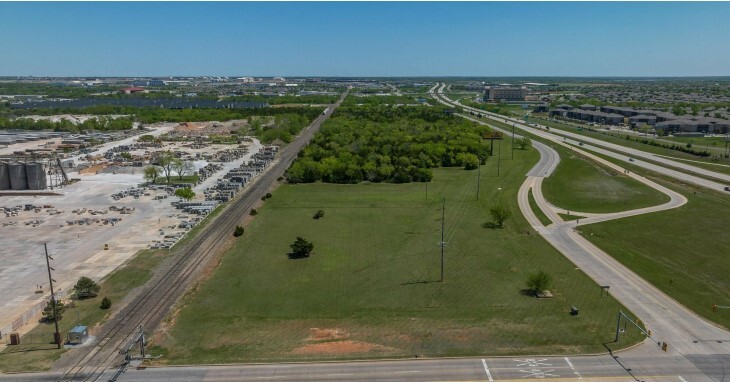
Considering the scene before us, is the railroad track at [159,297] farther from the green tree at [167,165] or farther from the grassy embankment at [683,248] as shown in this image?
the grassy embankment at [683,248]

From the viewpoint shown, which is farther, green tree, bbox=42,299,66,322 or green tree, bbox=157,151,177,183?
green tree, bbox=157,151,177,183

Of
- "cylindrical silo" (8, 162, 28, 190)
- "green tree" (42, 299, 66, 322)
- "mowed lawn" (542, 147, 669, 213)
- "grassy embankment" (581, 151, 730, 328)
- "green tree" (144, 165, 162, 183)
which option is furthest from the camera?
"green tree" (144, 165, 162, 183)

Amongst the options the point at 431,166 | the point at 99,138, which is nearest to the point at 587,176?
the point at 431,166

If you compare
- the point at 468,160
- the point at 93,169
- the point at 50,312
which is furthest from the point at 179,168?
the point at 50,312

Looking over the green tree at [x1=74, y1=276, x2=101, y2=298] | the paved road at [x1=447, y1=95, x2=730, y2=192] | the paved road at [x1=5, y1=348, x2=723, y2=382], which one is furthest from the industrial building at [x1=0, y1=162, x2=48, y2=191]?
the paved road at [x1=447, y1=95, x2=730, y2=192]

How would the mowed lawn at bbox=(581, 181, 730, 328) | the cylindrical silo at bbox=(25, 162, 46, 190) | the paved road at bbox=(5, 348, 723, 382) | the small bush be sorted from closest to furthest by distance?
the paved road at bbox=(5, 348, 723, 382) < the mowed lawn at bbox=(581, 181, 730, 328) < the small bush < the cylindrical silo at bbox=(25, 162, 46, 190)

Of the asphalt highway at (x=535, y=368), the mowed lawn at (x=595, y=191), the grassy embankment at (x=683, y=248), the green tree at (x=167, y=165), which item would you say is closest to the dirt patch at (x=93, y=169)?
the green tree at (x=167, y=165)

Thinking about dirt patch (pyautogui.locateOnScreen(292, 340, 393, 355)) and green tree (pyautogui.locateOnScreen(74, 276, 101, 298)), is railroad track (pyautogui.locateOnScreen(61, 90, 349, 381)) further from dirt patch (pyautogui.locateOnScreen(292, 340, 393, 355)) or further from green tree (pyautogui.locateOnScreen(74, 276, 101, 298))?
A: dirt patch (pyautogui.locateOnScreen(292, 340, 393, 355))

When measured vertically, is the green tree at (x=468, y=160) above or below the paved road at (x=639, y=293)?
above
